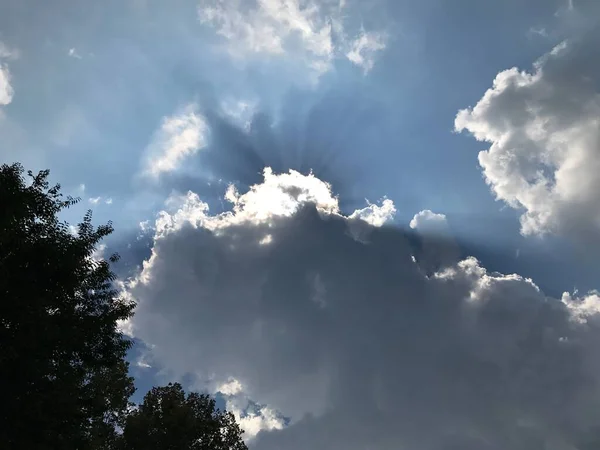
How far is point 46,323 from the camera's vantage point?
13.0 metres

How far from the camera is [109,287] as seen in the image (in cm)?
1734

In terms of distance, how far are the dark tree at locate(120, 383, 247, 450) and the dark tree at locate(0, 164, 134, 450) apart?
52.8 feet

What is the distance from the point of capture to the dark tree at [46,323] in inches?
504

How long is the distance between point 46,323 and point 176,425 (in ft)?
73.5

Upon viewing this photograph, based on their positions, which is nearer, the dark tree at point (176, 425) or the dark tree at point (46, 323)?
the dark tree at point (46, 323)

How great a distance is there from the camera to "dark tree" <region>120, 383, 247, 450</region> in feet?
98.0

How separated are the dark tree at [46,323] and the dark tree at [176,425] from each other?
16095 mm

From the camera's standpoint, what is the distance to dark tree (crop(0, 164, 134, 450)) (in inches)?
504

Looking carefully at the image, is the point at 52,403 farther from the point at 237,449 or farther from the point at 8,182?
the point at 237,449

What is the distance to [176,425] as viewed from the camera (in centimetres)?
3125

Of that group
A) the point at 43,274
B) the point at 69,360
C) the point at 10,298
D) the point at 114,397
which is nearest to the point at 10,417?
the point at 69,360

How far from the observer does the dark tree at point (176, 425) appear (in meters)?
29.9

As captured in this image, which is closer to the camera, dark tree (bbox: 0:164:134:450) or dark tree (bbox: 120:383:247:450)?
dark tree (bbox: 0:164:134:450)

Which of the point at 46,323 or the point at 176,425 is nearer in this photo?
the point at 46,323
